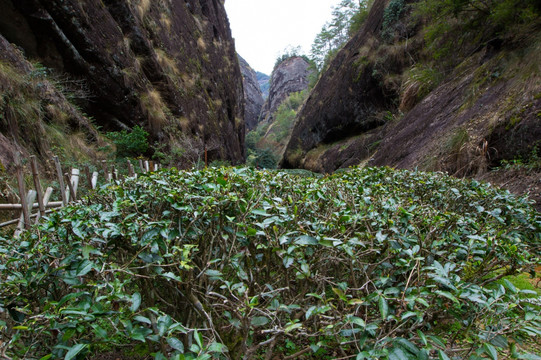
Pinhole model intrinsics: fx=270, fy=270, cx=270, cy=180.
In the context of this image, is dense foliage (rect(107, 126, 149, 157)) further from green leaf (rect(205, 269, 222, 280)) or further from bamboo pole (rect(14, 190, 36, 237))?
green leaf (rect(205, 269, 222, 280))

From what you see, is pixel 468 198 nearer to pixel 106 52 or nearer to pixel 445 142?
pixel 445 142

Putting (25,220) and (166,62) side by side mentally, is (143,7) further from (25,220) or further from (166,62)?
(25,220)

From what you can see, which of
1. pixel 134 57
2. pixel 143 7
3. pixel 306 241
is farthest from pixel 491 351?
pixel 143 7

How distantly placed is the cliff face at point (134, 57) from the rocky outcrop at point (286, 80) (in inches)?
1701

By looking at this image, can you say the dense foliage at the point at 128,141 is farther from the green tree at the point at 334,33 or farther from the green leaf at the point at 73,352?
the green tree at the point at 334,33

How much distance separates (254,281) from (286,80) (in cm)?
6507

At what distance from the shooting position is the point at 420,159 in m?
6.78

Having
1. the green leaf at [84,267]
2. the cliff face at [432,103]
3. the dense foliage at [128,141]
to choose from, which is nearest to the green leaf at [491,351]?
the green leaf at [84,267]

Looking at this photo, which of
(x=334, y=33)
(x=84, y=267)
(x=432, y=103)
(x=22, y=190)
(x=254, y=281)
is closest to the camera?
(x=84, y=267)

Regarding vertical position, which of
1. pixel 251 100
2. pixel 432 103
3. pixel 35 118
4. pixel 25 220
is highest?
pixel 251 100

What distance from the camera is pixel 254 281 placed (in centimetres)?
159

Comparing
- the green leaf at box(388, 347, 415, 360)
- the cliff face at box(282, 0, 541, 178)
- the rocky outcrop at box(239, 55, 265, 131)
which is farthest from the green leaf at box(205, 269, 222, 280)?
the rocky outcrop at box(239, 55, 265, 131)

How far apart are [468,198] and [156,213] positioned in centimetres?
290

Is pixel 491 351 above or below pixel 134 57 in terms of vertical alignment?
below
